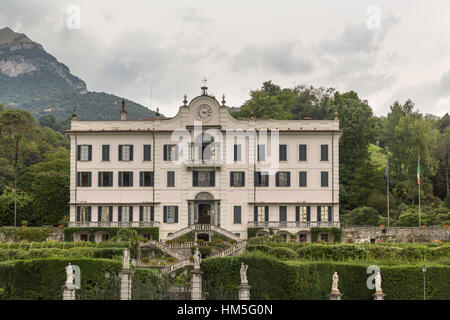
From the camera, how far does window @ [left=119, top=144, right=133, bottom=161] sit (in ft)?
196

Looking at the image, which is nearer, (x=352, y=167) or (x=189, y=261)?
(x=189, y=261)

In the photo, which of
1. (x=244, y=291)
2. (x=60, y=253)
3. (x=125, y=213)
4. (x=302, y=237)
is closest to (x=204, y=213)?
(x=125, y=213)

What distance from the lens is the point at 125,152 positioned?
59.9 m

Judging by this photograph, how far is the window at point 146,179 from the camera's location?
59438 mm

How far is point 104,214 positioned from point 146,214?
3538 millimetres

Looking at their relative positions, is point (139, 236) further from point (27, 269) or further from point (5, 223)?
point (27, 269)

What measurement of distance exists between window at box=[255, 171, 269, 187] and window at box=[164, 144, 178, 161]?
7.05m

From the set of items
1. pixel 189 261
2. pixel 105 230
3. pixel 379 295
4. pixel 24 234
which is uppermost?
pixel 105 230

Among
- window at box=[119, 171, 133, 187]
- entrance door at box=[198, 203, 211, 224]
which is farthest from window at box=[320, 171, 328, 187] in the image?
window at box=[119, 171, 133, 187]

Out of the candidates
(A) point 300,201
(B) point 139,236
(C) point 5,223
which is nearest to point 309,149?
(A) point 300,201

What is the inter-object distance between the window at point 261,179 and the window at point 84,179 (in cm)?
1419

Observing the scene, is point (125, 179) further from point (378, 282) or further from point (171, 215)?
point (378, 282)

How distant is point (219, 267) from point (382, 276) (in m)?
8.16

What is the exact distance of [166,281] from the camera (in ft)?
117
